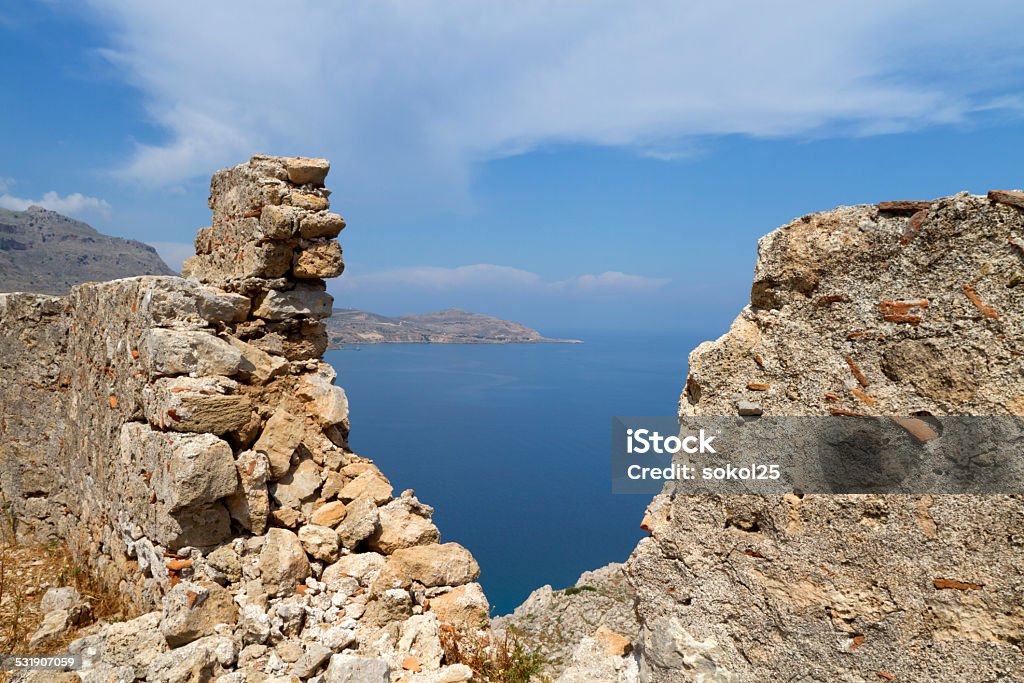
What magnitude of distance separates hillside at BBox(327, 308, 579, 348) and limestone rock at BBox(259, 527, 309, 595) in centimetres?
12305

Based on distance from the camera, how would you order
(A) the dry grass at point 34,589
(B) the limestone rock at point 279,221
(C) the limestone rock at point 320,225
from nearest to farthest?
(A) the dry grass at point 34,589 → (B) the limestone rock at point 279,221 → (C) the limestone rock at point 320,225

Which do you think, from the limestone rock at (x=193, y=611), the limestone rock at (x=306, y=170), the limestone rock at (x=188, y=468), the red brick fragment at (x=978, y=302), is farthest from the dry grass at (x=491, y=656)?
the limestone rock at (x=306, y=170)

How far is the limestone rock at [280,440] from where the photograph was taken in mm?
5156

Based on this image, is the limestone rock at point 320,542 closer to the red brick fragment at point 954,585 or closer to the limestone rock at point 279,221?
the limestone rock at point 279,221

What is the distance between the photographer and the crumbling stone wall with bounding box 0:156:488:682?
4.29 m

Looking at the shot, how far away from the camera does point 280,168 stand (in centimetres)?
594

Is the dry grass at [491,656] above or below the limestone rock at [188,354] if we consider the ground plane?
below

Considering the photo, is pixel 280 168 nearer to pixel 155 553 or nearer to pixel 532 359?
pixel 155 553

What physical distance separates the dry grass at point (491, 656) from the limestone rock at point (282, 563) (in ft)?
3.80

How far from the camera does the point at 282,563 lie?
15.1ft

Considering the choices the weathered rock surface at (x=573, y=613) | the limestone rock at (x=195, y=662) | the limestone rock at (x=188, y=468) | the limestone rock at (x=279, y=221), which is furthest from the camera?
the weathered rock surface at (x=573, y=613)

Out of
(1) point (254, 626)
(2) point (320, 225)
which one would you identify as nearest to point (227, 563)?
(1) point (254, 626)

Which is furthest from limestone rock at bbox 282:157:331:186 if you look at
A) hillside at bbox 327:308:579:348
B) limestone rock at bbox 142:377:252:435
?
hillside at bbox 327:308:579:348

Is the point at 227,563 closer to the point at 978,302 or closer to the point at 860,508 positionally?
the point at 860,508
